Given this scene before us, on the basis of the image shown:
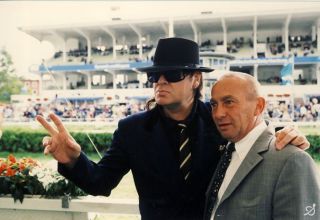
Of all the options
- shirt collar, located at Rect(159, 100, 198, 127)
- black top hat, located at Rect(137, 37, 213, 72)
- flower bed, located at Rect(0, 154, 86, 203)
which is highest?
black top hat, located at Rect(137, 37, 213, 72)

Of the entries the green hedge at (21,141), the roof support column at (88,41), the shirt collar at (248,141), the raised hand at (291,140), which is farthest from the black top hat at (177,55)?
the green hedge at (21,141)

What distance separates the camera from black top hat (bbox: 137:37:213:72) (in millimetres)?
1466

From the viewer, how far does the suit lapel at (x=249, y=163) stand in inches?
44.8

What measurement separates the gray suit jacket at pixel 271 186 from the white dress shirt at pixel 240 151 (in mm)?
27

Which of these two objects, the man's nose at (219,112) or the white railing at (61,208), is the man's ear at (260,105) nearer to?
the man's nose at (219,112)

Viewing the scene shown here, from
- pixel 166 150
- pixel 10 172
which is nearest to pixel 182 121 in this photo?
pixel 166 150

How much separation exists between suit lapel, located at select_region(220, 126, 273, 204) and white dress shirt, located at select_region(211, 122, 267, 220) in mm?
35

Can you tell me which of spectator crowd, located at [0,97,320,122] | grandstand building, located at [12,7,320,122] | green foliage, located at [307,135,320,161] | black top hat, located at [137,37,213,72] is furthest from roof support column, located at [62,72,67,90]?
black top hat, located at [137,37,213,72]

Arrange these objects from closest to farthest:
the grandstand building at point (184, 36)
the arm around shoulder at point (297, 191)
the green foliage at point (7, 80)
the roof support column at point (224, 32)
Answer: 1. the arm around shoulder at point (297, 191)
2. the green foliage at point (7, 80)
3. the grandstand building at point (184, 36)
4. the roof support column at point (224, 32)

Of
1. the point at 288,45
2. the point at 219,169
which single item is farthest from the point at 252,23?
the point at 219,169

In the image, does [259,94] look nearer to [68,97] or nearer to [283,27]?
[68,97]

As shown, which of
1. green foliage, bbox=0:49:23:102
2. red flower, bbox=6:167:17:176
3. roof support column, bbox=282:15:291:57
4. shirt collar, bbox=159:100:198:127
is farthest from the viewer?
roof support column, bbox=282:15:291:57

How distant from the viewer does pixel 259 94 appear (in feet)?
3.97

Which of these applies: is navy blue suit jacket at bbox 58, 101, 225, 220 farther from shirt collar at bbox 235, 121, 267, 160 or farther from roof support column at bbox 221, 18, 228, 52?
roof support column at bbox 221, 18, 228, 52
